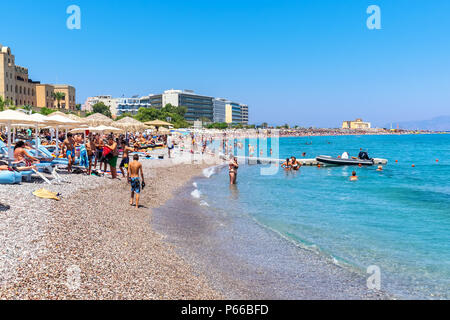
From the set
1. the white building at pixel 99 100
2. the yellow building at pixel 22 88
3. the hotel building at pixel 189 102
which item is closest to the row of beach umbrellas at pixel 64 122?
the yellow building at pixel 22 88

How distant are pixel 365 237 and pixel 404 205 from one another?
7075 mm

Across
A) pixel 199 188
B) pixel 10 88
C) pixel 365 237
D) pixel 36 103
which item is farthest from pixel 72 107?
pixel 365 237

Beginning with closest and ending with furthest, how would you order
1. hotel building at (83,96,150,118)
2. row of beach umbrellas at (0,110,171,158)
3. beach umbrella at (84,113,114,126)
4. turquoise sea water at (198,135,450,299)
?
turquoise sea water at (198,135,450,299), row of beach umbrellas at (0,110,171,158), beach umbrella at (84,113,114,126), hotel building at (83,96,150,118)

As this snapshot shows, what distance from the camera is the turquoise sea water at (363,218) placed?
26.7 feet

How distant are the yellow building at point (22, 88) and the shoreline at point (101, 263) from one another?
256ft

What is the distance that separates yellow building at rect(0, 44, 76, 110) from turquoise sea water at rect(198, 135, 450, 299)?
73688mm

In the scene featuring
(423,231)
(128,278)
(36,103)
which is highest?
(36,103)

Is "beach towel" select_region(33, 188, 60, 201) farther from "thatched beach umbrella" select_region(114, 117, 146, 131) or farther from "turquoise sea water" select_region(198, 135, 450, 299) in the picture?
"thatched beach umbrella" select_region(114, 117, 146, 131)

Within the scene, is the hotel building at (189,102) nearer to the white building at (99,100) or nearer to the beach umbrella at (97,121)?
the white building at (99,100)

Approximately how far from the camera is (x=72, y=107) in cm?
11431

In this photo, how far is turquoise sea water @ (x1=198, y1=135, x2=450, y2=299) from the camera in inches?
320

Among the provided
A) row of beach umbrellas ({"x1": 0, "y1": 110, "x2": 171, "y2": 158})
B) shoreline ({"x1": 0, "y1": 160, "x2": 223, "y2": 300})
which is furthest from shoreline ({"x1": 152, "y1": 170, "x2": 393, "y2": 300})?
row of beach umbrellas ({"x1": 0, "y1": 110, "x2": 171, "y2": 158})

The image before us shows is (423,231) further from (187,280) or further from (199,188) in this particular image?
(199,188)
